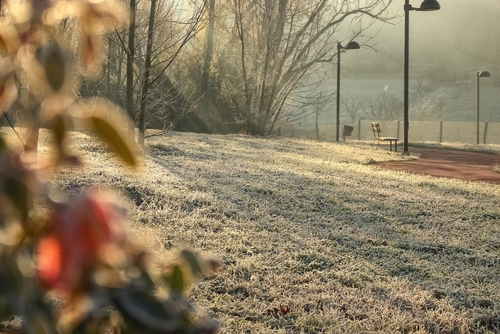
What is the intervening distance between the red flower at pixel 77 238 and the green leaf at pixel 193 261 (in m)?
0.21

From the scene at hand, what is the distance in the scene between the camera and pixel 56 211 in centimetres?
39

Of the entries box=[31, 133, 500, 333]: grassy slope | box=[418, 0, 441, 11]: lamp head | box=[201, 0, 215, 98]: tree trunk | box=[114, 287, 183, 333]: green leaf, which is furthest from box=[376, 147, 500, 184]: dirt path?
box=[201, 0, 215, 98]: tree trunk

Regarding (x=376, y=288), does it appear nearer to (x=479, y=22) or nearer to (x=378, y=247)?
(x=378, y=247)

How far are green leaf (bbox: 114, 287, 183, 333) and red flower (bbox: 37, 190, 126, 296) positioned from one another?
0.09 m

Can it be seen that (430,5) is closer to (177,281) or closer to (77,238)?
(177,281)

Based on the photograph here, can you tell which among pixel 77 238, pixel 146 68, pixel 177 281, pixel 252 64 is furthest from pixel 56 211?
pixel 252 64

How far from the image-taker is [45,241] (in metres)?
0.39

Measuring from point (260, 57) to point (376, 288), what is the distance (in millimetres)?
15771

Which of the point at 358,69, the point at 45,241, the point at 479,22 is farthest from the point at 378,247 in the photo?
the point at 479,22

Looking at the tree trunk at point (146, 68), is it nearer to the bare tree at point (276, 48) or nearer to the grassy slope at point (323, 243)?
the grassy slope at point (323, 243)

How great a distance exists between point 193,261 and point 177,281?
35 mm

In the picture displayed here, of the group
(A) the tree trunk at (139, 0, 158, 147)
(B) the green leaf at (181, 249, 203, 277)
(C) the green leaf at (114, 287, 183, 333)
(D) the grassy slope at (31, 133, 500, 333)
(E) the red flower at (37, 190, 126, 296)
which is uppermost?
(A) the tree trunk at (139, 0, 158, 147)

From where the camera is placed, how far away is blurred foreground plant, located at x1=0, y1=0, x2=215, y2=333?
0.38m

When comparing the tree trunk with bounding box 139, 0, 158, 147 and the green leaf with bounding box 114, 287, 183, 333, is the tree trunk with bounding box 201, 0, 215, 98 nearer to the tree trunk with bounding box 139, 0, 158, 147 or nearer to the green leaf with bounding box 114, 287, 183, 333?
the tree trunk with bounding box 139, 0, 158, 147
